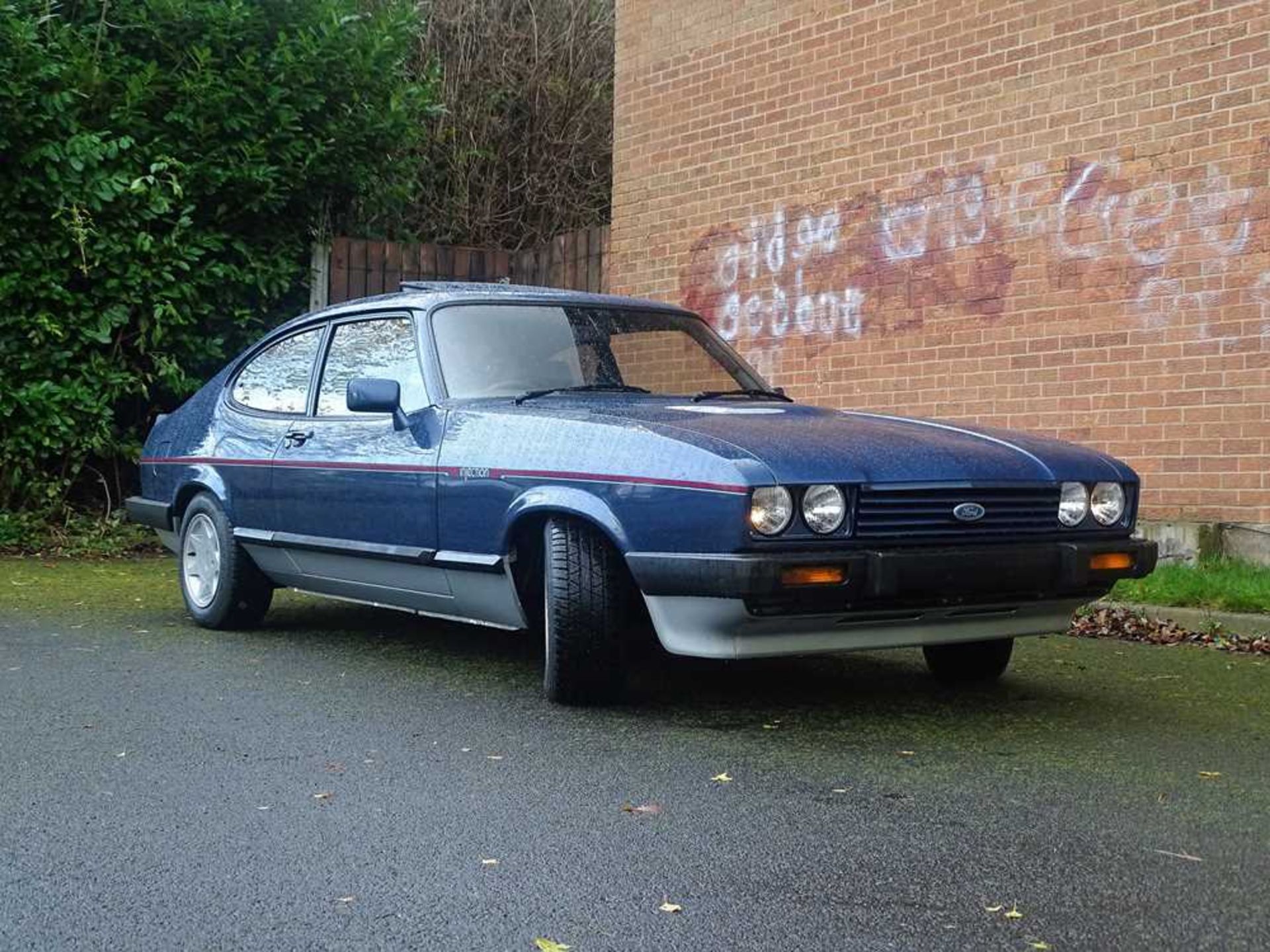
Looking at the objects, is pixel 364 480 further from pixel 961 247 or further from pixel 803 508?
pixel 961 247

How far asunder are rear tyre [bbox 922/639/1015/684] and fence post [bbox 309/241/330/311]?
296 inches

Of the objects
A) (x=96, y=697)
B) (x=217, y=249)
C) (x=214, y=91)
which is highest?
(x=214, y=91)

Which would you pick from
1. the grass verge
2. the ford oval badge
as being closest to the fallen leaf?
the ford oval badge

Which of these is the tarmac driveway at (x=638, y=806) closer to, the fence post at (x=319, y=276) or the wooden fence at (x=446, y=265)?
the fence post at (x=319, y=276)

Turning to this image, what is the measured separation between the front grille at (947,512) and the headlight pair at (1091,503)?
0.27ft

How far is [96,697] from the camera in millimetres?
5504

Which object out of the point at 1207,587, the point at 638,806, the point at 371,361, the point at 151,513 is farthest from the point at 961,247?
the point at 638,806

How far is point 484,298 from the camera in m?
6.18

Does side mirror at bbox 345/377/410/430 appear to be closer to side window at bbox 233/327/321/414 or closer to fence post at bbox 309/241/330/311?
side window at bbox 233/327/321/414

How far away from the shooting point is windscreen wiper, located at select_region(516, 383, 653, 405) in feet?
19.0

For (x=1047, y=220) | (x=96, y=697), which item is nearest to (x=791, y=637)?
(x=96, y=697)

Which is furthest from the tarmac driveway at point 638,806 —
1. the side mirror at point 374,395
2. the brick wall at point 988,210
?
the brick wall at point 988,210

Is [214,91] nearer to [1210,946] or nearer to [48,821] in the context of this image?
[48,821]

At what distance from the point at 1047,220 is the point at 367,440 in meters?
4.47
